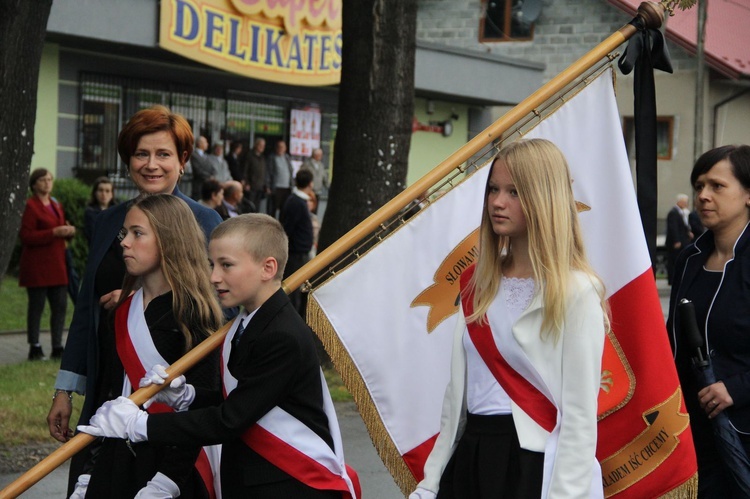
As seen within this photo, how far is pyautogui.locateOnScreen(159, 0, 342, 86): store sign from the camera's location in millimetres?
17453

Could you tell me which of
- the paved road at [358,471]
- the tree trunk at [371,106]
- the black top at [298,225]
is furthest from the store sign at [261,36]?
the paved road at [358,471]

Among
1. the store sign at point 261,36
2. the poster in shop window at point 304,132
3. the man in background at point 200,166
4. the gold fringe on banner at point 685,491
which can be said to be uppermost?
the store sign at point 261,36

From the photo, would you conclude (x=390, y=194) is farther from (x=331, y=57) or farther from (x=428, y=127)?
(x=428, y=127)

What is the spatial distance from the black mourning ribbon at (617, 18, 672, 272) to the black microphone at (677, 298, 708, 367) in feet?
0.74

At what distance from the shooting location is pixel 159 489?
346 cm

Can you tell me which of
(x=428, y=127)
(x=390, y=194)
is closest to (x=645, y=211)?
(x=390, y=194)

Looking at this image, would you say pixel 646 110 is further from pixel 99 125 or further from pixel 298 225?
pixel 99 125

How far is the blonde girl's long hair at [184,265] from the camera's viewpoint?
374 cm

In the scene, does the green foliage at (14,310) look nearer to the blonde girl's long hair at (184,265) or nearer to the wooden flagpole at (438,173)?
the blonde girl's long hair at (184,265)

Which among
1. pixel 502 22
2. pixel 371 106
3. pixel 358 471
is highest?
pixel 502 22

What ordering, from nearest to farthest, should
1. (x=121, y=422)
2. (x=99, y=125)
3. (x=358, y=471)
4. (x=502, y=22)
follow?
(x=121, y=422) < (x=358, y=471) < (x=99, y=125) < (x=502, y=22)

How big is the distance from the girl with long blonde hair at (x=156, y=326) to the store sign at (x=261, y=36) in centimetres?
1382

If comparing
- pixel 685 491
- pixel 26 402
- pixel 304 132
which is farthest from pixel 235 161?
pixel 685 491

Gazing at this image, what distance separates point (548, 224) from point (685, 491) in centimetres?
118
